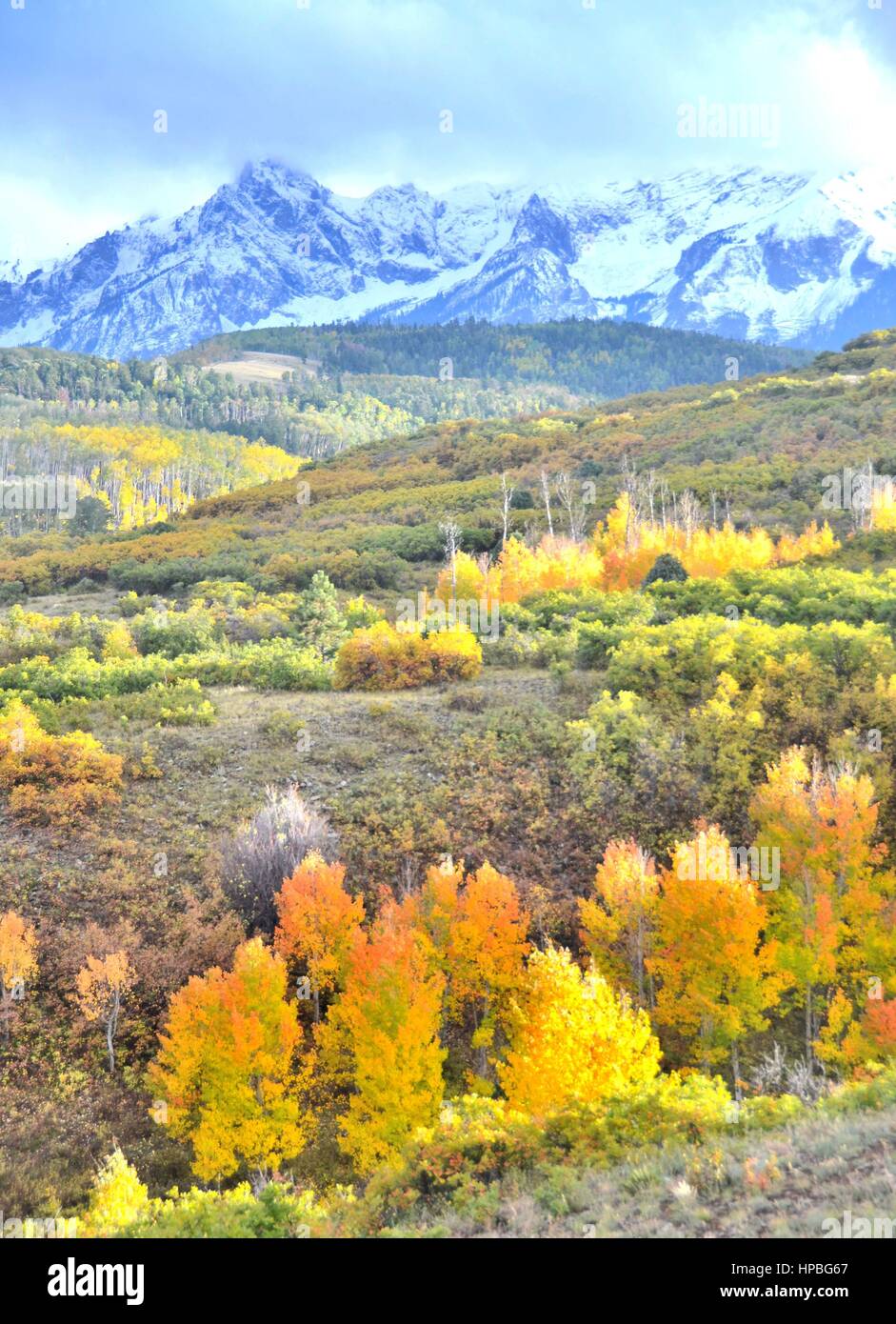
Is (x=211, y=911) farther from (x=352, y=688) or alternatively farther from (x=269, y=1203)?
(x=352, y=688)

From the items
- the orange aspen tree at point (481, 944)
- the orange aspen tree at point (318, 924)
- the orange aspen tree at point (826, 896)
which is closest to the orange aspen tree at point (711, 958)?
the orange aspen tree at point (826, 896)

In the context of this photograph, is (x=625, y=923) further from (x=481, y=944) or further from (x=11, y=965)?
(x=11, y=965)

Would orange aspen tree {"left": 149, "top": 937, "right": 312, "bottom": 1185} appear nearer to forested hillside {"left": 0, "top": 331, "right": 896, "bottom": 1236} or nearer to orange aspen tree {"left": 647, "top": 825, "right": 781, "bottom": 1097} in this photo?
forested hillside {"left": 0, "top": 331, "right": 896, "bottom": 1236}

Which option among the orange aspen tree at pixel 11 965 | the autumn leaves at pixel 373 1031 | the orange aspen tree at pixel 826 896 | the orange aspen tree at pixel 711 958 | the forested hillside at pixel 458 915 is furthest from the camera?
the orange aspen tree at pixel 826 896

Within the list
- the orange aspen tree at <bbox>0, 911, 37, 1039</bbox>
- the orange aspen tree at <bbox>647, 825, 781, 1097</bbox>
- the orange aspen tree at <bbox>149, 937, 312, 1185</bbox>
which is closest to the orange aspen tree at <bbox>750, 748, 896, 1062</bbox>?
the orange aspen tree at <bbox>647, 825, 781, 1097</bbox>

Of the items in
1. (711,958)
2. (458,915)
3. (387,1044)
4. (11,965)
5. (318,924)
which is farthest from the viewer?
(458,915)

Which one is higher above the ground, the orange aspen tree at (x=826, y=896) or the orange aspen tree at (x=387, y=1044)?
the orange aspen tree at (x=826, y=896)

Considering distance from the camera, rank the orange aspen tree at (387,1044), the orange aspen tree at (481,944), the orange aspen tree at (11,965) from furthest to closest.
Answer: the orange aspen tree at (481,944), the orange aspen tree at (11,965), the orange aspen tree at (387,1044)

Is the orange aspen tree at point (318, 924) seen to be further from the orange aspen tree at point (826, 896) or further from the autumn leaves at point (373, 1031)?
the orange aspen tree at point (826, 896)

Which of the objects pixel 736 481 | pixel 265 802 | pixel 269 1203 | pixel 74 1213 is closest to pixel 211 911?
pixel 265 802

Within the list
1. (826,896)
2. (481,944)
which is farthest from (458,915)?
(826,896)

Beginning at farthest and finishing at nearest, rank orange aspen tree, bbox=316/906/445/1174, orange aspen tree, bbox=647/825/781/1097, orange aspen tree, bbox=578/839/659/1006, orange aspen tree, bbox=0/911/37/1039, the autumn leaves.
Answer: orange aspen tree, bbox=578/839/659/1006
orange aspen tree, bbox=647/825/781/1097
orange aspen tree, bbox=0/911/37/1039
orange aspen tree, bbox=316/906/445/1174
the autumn leaves

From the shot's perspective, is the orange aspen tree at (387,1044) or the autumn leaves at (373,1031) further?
the orange aspen tree at (387,1044)

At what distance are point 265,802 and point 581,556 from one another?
3124 centimetres
